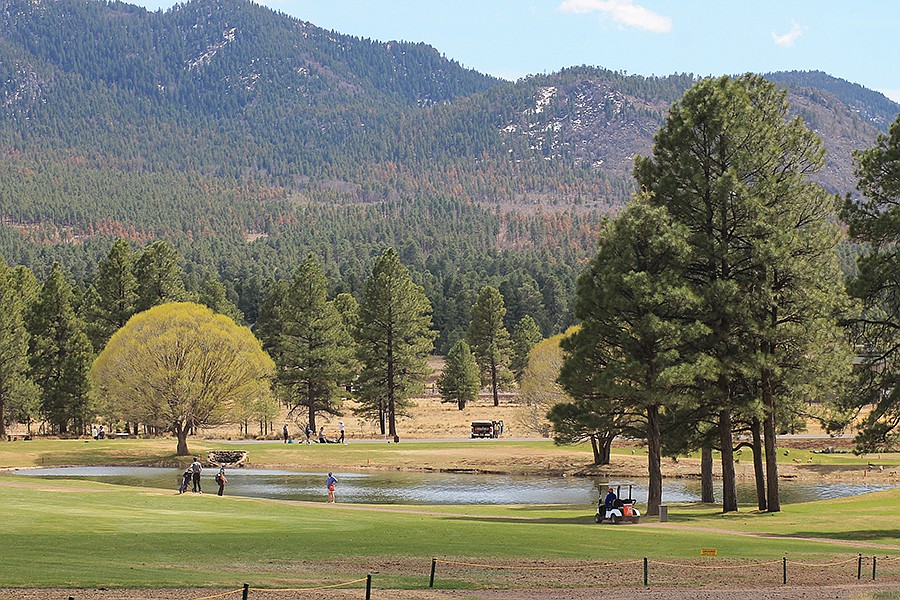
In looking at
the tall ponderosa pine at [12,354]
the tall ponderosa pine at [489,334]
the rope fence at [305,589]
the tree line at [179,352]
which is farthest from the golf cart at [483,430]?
the rope fence at [305,589]

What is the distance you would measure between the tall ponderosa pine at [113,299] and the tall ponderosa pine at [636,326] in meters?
62.9

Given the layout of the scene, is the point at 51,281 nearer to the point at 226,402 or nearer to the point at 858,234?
the point at 226,402

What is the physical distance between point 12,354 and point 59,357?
7.03 m

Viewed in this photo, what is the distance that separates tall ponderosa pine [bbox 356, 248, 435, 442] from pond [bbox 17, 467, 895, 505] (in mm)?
24450

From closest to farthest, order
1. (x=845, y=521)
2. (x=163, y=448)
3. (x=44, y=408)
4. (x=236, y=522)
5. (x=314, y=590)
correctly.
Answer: (x=314, y=590) → (x=236, y=522) → (x=845, y=521) → (x=163, y=448) → (x=44, y=408)

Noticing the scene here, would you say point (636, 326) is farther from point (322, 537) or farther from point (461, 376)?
point (461, 376)

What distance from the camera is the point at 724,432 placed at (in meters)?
45.2

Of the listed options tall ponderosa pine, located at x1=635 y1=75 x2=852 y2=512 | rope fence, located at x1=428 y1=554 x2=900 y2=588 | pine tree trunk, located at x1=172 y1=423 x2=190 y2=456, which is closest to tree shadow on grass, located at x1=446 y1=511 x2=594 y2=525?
tall ponderosa pine, located at x1=635 y1=75 x2=852 y2=512

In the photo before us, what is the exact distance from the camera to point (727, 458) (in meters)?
45.6

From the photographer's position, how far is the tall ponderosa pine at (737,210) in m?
43.1

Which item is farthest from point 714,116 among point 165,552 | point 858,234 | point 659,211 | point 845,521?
point 165,552

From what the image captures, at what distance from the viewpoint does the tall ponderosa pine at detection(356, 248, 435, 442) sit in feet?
325

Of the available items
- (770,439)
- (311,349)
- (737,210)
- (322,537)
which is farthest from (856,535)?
(311,349)

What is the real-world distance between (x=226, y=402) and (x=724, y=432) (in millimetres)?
45527
